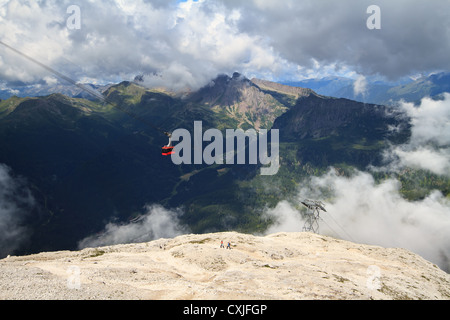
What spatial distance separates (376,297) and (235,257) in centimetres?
3292

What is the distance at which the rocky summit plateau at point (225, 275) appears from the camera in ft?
136

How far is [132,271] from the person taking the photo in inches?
2126

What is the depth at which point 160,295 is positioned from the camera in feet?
138

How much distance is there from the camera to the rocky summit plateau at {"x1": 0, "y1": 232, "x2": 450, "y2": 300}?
4141cm

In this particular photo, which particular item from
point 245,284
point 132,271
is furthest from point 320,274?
point 132,271

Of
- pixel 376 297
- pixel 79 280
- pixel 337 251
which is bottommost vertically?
pixel 337 251

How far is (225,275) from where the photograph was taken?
5288 cm

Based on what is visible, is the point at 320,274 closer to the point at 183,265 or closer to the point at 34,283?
the point at 183,265

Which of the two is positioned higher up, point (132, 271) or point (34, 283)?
point (34, 283)

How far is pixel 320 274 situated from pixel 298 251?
2390 cm
